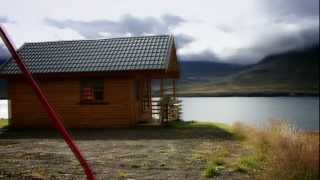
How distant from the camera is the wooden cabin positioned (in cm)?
2111

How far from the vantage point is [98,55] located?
22672 millimetres

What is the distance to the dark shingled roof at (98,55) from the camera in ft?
69.8

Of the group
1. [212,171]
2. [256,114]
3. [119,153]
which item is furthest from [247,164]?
[256,114]

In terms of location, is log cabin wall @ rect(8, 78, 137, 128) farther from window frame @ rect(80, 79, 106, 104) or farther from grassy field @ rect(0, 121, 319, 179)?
grassy field @ rect(0, 121, 319, 179)

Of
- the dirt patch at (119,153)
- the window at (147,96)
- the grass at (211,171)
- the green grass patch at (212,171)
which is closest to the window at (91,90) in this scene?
the dirt patch at (119,153)

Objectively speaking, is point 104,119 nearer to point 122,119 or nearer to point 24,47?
point 122,119

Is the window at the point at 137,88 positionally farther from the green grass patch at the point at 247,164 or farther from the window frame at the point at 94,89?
the green grass patch at the point at 247,164

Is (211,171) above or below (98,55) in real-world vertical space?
below

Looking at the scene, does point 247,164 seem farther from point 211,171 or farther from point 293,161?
point 293,161

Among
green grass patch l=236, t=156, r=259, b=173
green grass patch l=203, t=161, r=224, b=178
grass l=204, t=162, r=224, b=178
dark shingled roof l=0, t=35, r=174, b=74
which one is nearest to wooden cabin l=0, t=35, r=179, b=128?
dark shingled roof l=0, t=35, r=174, b=74

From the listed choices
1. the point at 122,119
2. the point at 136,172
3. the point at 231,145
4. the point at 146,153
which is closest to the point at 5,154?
the point at 146,153

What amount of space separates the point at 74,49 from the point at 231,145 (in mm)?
11765

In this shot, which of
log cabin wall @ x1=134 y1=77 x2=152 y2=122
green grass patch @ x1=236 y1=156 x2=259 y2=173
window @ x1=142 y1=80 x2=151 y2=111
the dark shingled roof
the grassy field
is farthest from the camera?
window @ x1=142 y1=80 x2=151 y2=111

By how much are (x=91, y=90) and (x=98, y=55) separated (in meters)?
1.99
